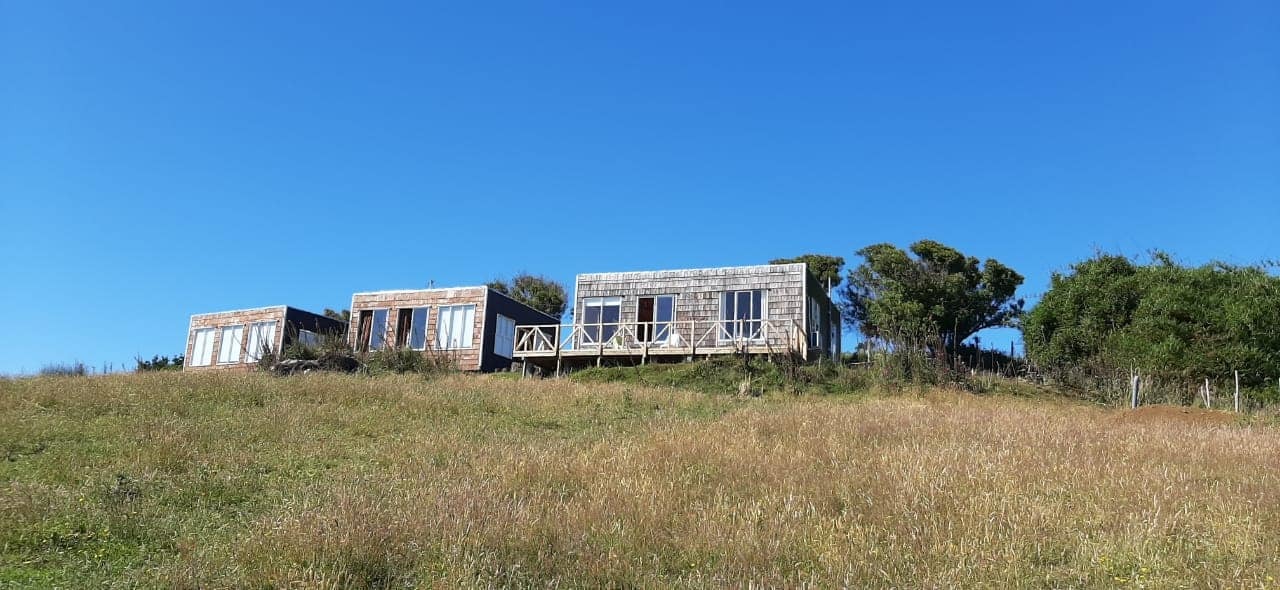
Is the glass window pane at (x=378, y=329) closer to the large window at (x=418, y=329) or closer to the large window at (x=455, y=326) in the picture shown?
the large window at (x=418, y=329)

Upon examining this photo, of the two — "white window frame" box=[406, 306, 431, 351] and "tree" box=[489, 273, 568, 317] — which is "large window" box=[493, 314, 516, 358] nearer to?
"white window frame" box=[406, 306, 431, 351]

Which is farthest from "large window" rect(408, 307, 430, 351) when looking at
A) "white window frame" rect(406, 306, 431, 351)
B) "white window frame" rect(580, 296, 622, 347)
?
"white window frame" rect(580, 296, 622, 347)

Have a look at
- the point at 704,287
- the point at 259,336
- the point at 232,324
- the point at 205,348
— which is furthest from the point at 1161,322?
the point at 205,348

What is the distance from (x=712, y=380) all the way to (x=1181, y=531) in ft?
53.5

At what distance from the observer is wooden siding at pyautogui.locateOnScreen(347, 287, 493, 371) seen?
94.1 feet

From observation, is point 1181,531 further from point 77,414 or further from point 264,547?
point 77,414

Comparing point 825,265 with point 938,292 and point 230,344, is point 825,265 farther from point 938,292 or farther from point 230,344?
point 230,344

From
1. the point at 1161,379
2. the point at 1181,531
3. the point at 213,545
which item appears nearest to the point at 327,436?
the point at 213,545

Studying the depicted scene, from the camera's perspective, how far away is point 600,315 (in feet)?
93.5

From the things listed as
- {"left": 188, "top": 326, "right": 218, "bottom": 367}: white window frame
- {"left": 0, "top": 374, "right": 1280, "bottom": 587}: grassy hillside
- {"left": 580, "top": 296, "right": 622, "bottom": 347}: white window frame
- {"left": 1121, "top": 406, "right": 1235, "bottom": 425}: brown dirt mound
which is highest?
{"left": 580, "top": 296, "right": 622, "bottom": 347}: white window frame

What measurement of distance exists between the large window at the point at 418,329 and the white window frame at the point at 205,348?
9.67m

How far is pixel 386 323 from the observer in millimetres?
30391

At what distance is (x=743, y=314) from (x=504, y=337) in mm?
9145

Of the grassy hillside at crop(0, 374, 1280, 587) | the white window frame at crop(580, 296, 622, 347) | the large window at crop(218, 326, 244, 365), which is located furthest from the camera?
the large window at crop(218, 326, 244, 365)
